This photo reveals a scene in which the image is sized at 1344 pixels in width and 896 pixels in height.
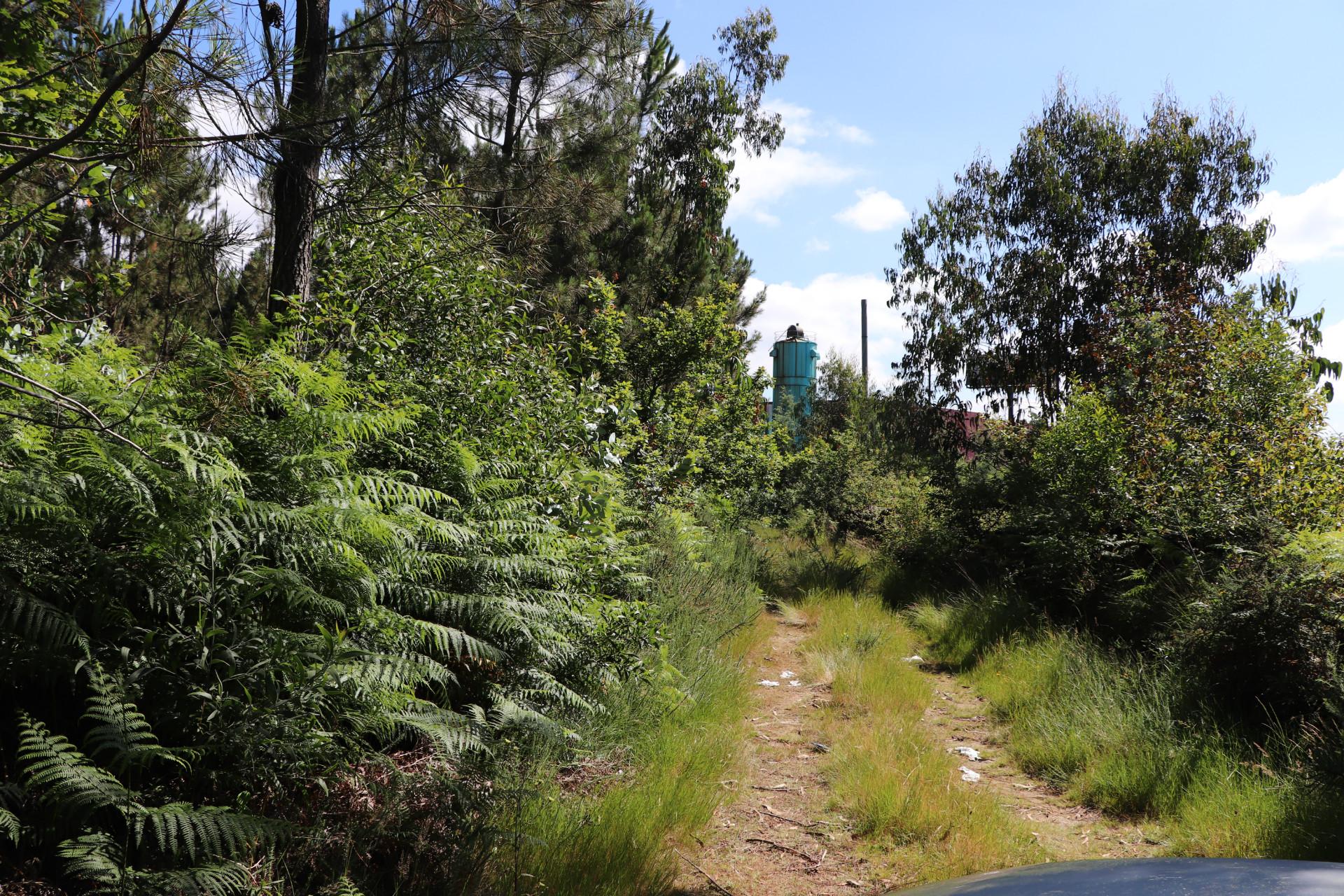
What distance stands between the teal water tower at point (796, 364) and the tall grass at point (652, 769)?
1752 cm

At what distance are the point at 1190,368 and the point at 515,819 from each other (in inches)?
321

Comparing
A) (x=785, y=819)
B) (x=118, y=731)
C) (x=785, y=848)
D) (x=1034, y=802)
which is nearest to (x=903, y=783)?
(x=785, y=819)

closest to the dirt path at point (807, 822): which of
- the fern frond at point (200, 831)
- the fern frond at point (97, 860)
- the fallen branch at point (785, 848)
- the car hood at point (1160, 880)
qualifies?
the fallen branch at point (785, 848)

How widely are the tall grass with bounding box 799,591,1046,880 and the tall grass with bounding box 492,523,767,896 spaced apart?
75 cm

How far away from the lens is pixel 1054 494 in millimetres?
9781

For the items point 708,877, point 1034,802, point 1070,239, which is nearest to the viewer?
point 708,877

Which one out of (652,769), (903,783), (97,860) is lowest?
(903,783)

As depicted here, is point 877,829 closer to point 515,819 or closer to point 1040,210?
point 515,819

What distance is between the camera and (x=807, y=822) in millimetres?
4461

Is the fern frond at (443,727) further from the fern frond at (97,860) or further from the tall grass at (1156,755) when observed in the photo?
the tall grass at (1156,755)

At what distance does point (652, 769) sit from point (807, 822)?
909 mm

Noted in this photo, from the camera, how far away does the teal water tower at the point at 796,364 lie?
976 inches

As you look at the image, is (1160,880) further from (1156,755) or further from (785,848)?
(1156,755)

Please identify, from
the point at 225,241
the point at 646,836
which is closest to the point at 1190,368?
the point at 646,836
